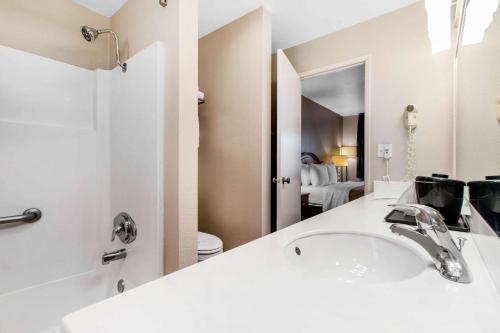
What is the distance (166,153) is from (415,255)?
1.09 m

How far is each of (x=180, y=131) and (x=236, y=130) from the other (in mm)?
905

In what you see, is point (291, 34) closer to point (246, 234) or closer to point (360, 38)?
point (360, 38)

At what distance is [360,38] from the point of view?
1.98 m

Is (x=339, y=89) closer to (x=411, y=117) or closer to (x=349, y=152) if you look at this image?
(x=349, y=152)

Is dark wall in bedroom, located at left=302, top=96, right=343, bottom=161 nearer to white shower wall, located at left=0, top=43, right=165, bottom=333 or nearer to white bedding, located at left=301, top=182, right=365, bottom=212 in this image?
white bedding, located at left=301, top=182, right=365, bottom=212

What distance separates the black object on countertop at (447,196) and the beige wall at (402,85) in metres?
0.88

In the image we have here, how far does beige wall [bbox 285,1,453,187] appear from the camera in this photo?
163 centimetres

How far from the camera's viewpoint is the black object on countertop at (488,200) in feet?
1.91

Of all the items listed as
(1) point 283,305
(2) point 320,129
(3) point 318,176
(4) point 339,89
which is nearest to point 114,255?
(1) point 283,305

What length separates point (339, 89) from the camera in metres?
4.17

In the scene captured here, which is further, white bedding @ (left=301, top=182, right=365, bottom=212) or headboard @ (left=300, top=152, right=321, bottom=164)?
headboard @ (left=300, top=152, right=321, bottom=164)

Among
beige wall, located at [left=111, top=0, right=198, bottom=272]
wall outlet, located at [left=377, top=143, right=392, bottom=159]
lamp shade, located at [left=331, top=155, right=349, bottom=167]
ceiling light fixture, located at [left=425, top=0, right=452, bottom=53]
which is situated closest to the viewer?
beige wall, located at [left=111, top=0, right=198, bottom=272]

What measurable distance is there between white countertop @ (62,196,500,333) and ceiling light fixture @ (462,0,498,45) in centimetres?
81

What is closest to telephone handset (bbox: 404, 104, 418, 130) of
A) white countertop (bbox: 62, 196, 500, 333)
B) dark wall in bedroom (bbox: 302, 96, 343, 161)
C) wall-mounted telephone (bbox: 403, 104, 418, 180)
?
wall-mounted telephone (bbox: 403, 104, 418, 180)
